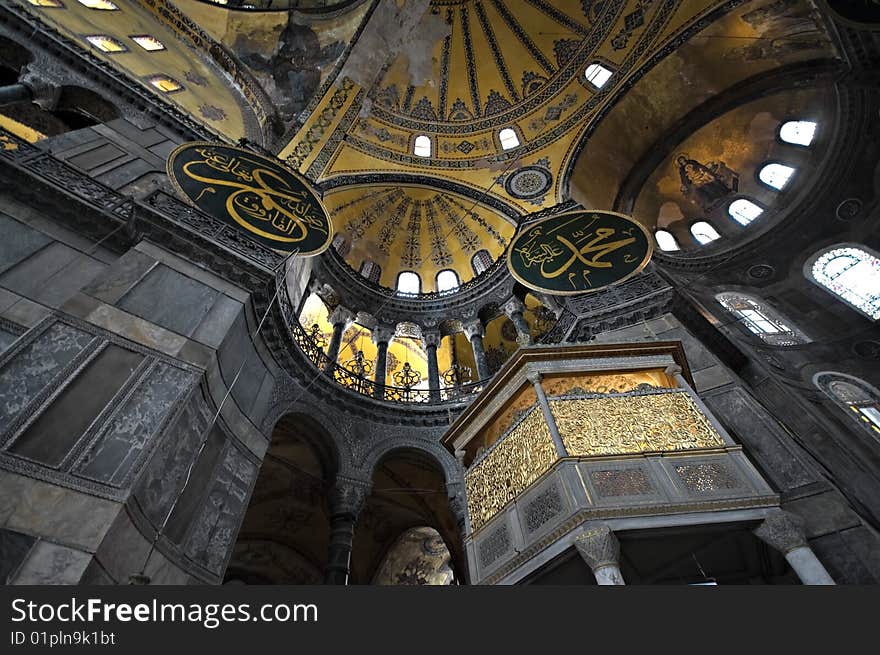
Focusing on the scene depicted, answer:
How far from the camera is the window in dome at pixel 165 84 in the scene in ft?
32.6

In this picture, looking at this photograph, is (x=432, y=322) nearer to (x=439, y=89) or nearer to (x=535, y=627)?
(x=439, y=89)

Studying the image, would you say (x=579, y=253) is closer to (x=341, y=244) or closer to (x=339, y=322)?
(x=339, y=322)

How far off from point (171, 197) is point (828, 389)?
12473 mm

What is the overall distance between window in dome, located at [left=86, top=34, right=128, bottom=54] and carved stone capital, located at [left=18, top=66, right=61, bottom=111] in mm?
1959

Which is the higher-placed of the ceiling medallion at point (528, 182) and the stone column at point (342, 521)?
the ceiling medallion at point (528, 182)

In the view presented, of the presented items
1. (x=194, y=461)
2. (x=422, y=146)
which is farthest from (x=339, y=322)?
(x=422, y=146)

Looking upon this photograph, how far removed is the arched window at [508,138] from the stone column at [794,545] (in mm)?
12965

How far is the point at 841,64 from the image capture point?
10.0m

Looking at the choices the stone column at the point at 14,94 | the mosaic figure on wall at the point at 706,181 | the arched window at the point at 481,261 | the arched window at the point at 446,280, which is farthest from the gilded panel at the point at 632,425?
the mosaic figure on wall at the point at 706,181

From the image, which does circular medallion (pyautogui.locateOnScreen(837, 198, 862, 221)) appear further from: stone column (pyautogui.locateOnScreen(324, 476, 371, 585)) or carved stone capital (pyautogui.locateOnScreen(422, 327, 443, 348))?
stone column (pyautogui.locateOnScreen(324, 476, 371, 585))

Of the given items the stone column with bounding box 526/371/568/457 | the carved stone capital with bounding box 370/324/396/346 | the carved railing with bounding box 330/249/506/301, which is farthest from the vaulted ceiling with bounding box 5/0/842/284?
the stone column with bounding box 526/371/568/457

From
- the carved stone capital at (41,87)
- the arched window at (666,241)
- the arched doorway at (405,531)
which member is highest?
the arched window at (666,241)

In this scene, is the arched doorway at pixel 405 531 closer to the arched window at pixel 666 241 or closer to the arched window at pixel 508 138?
the arched window at pixel 666 241

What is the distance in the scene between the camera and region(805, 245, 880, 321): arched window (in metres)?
9.35
